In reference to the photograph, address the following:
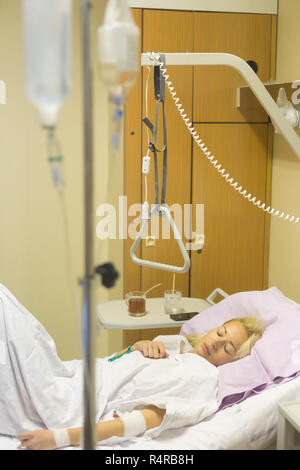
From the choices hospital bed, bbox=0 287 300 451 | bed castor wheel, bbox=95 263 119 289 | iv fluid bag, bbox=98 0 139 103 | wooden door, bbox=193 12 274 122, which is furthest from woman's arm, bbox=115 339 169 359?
iv fluid bag, bbox=98 0 139 103

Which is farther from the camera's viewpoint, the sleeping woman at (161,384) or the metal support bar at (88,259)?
the sleeping woman at (161,384)

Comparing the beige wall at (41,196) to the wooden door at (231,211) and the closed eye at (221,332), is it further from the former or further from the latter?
the closed eye at (221,332)

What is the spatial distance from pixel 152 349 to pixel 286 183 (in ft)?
4.02

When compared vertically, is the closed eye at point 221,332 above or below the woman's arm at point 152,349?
above

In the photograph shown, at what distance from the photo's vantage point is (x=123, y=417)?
1.87 meters

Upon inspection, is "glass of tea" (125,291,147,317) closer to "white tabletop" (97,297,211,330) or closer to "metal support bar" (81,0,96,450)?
"white tabletop" (97,297,211,330)

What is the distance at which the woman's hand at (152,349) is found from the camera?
2.31 metres

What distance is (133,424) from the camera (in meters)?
1.85

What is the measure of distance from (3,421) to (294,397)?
1.00m

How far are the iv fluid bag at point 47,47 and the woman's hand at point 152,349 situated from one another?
165cm

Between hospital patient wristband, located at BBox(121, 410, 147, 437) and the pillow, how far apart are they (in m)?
0.31

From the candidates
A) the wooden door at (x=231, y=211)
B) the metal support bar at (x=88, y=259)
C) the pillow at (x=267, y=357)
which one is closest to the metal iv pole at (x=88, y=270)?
the metal support bar at (x=88, y=259)

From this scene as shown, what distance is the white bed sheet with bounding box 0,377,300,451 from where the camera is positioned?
1.79 metres
